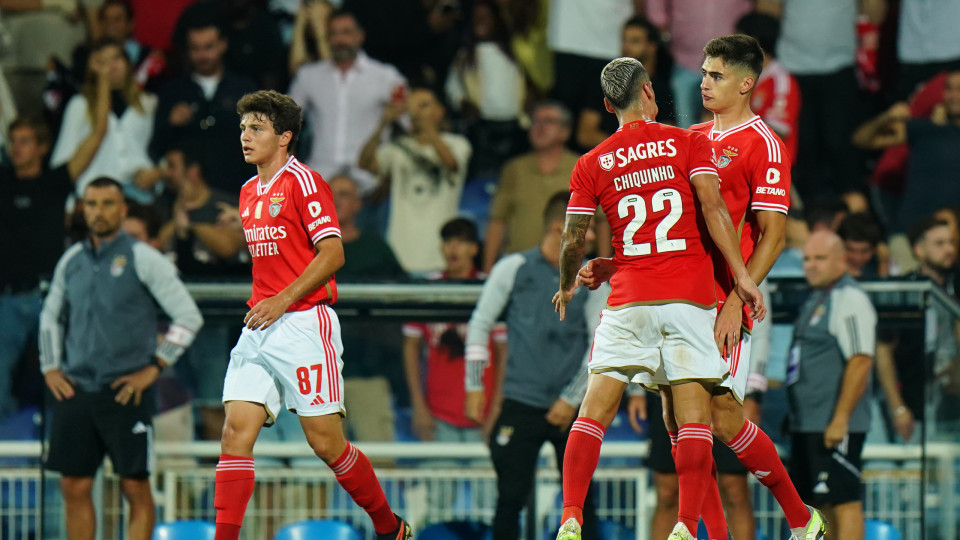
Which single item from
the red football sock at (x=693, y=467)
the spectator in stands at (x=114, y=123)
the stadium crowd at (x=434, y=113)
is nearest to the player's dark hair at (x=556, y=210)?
the stadium crowd at (x=434, y=113)

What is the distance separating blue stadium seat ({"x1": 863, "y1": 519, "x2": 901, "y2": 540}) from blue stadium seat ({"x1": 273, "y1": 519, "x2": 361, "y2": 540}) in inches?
117

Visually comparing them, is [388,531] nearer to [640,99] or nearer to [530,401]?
[530,401]

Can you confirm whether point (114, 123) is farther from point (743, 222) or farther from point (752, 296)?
point (752, 296)

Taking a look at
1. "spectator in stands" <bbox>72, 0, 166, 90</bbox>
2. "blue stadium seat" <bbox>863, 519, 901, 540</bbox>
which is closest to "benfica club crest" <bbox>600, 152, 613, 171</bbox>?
"blue stadium seat" <bbox>863, 519, 901, 540</bbox>

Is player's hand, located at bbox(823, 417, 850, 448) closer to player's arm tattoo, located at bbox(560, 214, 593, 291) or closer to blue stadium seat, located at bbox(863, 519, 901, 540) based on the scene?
blue stadium seat, located at bbox(863, 519, 901, 540)

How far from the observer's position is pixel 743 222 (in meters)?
6.30

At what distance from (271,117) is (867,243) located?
4.42m

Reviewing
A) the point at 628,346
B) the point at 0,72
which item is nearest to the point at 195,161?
the point at 0,72

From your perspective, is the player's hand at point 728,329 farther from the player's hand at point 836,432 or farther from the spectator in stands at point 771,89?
the spectator in stands at point 771,89

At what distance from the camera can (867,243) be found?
358 inches

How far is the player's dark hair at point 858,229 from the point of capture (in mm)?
9109

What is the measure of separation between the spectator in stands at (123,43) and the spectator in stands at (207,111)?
56 centimetres

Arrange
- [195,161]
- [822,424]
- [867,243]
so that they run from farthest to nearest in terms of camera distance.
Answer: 1. [195,161]
2. [867,243]
3. [822,424]

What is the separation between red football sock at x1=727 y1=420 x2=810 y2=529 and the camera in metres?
6.13
